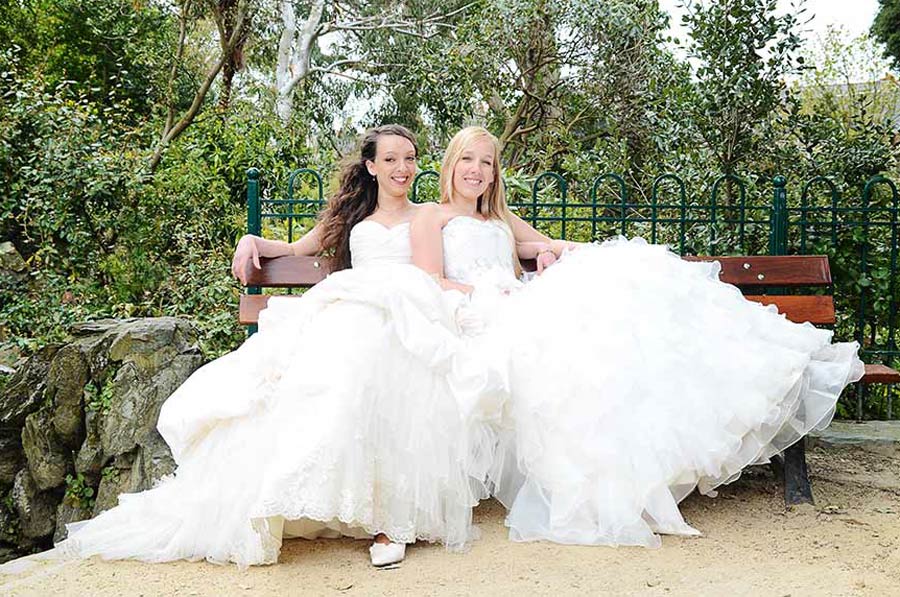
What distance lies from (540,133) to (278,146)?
11.1ft

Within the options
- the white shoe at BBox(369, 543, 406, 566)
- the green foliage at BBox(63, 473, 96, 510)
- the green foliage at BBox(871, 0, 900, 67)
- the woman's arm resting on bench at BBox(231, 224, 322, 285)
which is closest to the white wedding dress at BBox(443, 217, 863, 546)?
the white shoe at BBox(369, 543, 406, 566)

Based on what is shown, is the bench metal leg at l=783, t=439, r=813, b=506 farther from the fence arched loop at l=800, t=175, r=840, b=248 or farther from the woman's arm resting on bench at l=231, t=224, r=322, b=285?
the woman's arm resting on bench at l=231, t=224, r=322, b=285

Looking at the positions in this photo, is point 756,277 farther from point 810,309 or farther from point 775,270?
point 810,309

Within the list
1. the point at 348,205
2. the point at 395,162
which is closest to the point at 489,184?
the point at 395,162

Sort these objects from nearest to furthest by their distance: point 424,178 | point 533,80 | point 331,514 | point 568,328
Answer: point 331,514
point 568,328
point 424,178
point 533,80

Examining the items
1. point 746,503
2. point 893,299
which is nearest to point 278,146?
point 893,299

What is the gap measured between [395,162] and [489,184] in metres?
0.45

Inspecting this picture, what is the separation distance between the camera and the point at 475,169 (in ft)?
13.2

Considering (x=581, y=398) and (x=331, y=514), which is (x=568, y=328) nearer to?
(x=581, y=398)

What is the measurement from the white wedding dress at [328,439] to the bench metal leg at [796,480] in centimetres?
127

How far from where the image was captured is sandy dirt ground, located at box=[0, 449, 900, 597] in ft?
8.93

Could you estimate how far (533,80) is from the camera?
9.54m

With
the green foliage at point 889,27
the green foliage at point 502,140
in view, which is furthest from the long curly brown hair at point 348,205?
the green foliage at point 889,27

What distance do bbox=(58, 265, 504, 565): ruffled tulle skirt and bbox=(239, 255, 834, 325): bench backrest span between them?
0.99 metres
